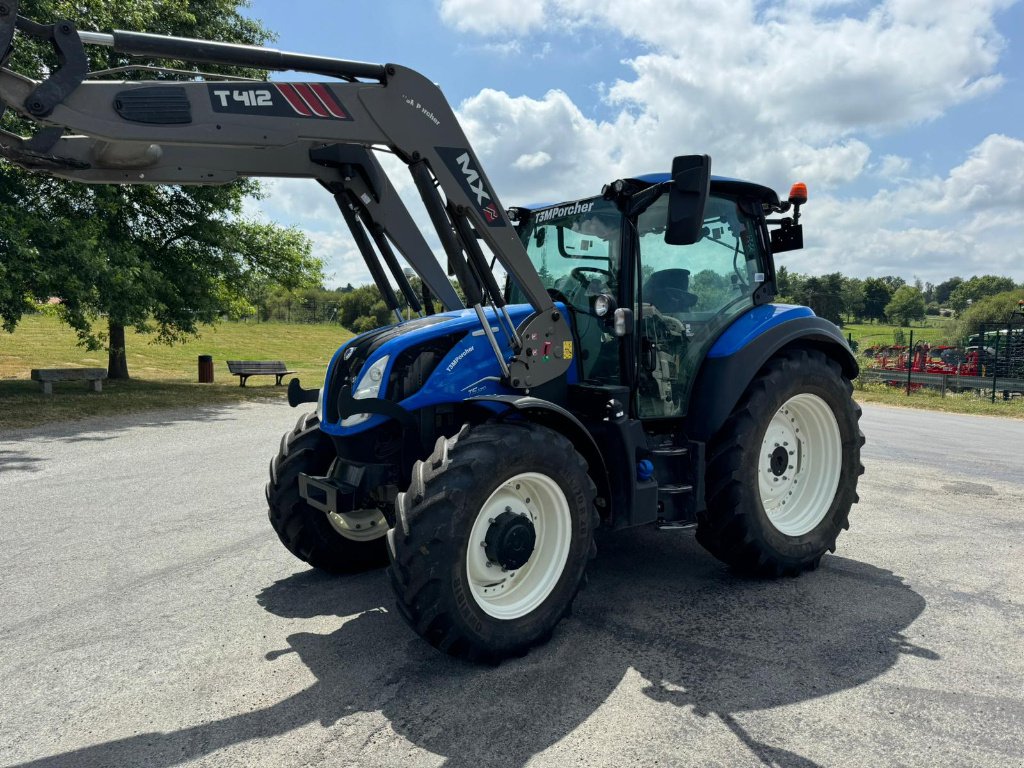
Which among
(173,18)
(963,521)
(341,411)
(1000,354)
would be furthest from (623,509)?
(1000,354)

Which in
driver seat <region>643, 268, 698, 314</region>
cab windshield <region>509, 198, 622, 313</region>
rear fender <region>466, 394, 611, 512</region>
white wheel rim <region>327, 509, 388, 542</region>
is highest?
cab windshield <region>509, 198, 622, 313</region>

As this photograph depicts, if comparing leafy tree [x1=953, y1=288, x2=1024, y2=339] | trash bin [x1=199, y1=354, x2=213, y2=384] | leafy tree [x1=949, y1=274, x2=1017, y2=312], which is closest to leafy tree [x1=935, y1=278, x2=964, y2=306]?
leafy tree [x1=949, y1=274, x2=1017, y2=312]

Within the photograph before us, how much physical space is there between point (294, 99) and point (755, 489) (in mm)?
3228

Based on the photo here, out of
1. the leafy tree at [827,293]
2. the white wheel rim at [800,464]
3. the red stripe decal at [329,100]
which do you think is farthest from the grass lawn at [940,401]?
the leafy tree at [827,293]

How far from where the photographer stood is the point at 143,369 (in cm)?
2241

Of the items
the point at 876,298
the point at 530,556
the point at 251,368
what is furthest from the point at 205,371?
the point at 876,298

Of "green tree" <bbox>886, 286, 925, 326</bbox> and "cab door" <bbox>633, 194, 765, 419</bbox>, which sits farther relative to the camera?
"green tree" <bbox>886, 286, 925, 326</bbox>

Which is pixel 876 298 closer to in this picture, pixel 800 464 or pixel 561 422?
pixel 800 464

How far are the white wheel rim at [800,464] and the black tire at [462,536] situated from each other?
6.03 feet

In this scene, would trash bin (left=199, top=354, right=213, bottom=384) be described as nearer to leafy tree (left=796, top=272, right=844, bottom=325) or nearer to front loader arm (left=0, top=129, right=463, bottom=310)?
front loader arm (left=0, top=129, right=463, bottom=310)

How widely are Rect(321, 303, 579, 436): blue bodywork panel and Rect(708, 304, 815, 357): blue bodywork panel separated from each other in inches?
55.1

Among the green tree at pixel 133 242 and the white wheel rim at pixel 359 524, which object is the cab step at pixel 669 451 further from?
the green tree at pixel 133 242

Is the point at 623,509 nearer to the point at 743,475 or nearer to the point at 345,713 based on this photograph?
the point at 743,475

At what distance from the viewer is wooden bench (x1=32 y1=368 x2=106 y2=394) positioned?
48.6ft
